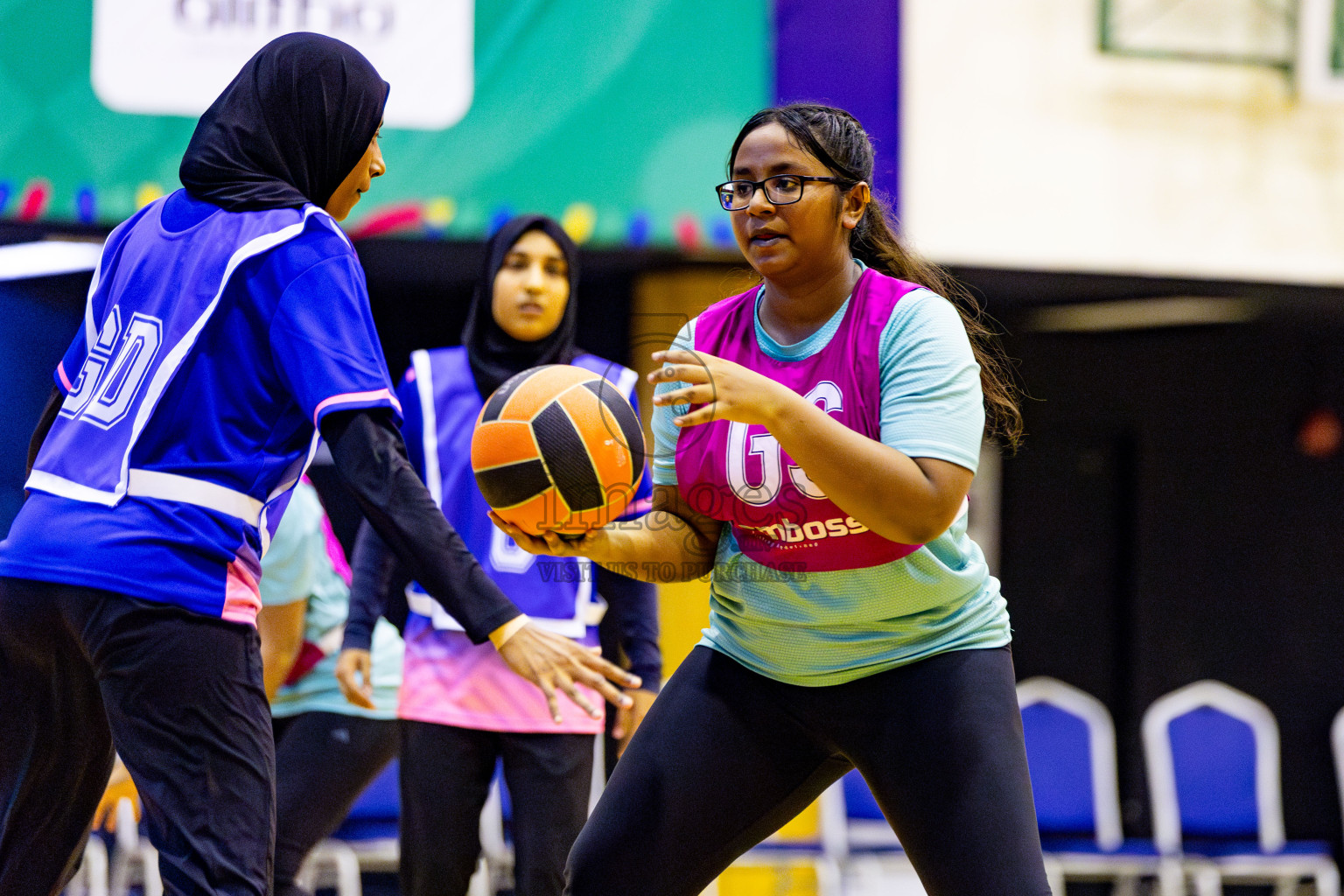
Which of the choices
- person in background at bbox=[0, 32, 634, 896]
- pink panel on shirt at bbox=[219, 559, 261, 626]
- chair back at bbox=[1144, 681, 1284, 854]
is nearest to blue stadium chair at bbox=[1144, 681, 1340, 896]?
chair back at bbox=[1144, 681, 1284, 854]

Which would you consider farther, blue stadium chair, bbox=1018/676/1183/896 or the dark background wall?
the dark background wall

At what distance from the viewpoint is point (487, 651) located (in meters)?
3.77

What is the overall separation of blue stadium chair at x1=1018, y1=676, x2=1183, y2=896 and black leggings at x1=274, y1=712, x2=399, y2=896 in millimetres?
3455

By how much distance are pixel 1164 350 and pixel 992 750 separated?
572 centimetres

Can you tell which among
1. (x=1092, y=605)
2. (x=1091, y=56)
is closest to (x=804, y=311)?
(x=1091, y=56)

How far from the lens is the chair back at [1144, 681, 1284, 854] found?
6703mm

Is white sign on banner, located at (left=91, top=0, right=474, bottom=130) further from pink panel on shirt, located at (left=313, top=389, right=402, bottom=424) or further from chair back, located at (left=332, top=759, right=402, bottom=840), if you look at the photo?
pink panel on shirt, located at (left=313, top=389, right=402, bottom=424)

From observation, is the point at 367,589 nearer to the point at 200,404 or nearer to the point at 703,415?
the point at 200,404

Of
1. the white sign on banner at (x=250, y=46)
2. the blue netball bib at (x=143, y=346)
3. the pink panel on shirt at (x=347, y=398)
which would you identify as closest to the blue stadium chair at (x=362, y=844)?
the white sign on banner at (x=250, y=46)

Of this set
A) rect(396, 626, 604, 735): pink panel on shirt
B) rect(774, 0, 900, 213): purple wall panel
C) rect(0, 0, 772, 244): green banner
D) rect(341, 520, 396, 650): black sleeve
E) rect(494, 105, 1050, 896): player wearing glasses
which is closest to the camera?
rect(494, 105, 1050, 896): player wearing glasses

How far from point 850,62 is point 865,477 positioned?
457cm

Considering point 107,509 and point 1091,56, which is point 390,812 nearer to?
point 107,509

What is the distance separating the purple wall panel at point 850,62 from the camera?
20.6ft

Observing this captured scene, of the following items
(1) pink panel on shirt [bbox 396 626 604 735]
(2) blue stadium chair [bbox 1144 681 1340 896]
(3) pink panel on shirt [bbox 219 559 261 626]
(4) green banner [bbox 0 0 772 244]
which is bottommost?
(2) blue stadium chair [bbox 1144 681 1340 896]
